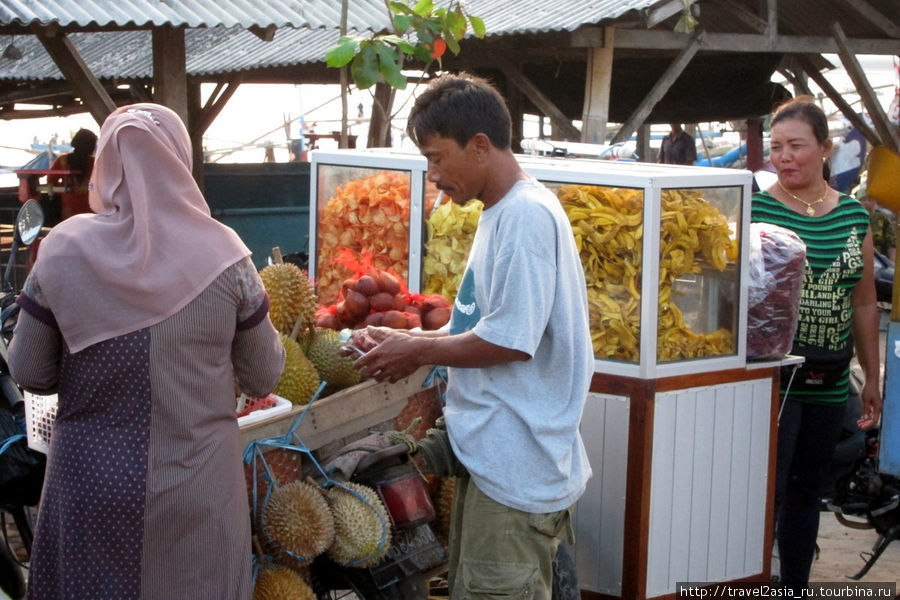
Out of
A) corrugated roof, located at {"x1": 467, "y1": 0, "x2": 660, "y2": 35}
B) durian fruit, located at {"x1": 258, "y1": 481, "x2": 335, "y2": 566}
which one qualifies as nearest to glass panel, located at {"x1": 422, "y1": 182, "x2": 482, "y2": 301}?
durian fruit, located at {"x1": 258, "y1": 481, "x2": 335, "y2": 566}

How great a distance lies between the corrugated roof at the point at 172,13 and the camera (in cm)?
603

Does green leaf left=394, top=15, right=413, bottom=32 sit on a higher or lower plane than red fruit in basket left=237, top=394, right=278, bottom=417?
higher

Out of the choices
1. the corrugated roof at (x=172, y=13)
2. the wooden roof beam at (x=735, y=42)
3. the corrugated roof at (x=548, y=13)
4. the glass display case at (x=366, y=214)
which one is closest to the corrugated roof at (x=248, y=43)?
the corrugated roof at (x=548, y=13)

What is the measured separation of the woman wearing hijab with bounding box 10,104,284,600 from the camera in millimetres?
2152

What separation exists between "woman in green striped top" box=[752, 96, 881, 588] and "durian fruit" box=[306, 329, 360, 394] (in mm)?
1593

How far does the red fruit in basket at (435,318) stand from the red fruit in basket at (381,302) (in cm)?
14

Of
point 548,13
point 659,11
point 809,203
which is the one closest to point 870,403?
point 809,203

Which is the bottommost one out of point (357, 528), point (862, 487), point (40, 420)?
point (862, 487)

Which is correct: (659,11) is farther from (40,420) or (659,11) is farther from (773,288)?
(40,420)

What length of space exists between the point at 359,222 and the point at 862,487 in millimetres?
2361

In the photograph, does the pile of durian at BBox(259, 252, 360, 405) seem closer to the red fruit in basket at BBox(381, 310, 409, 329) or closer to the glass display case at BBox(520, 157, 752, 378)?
the red fruit in basket at BBox(381, 310, 409, 329)

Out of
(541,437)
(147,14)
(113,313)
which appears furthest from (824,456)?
(147,14)

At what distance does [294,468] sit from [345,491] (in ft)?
0.50

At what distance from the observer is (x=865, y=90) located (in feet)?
32.3
